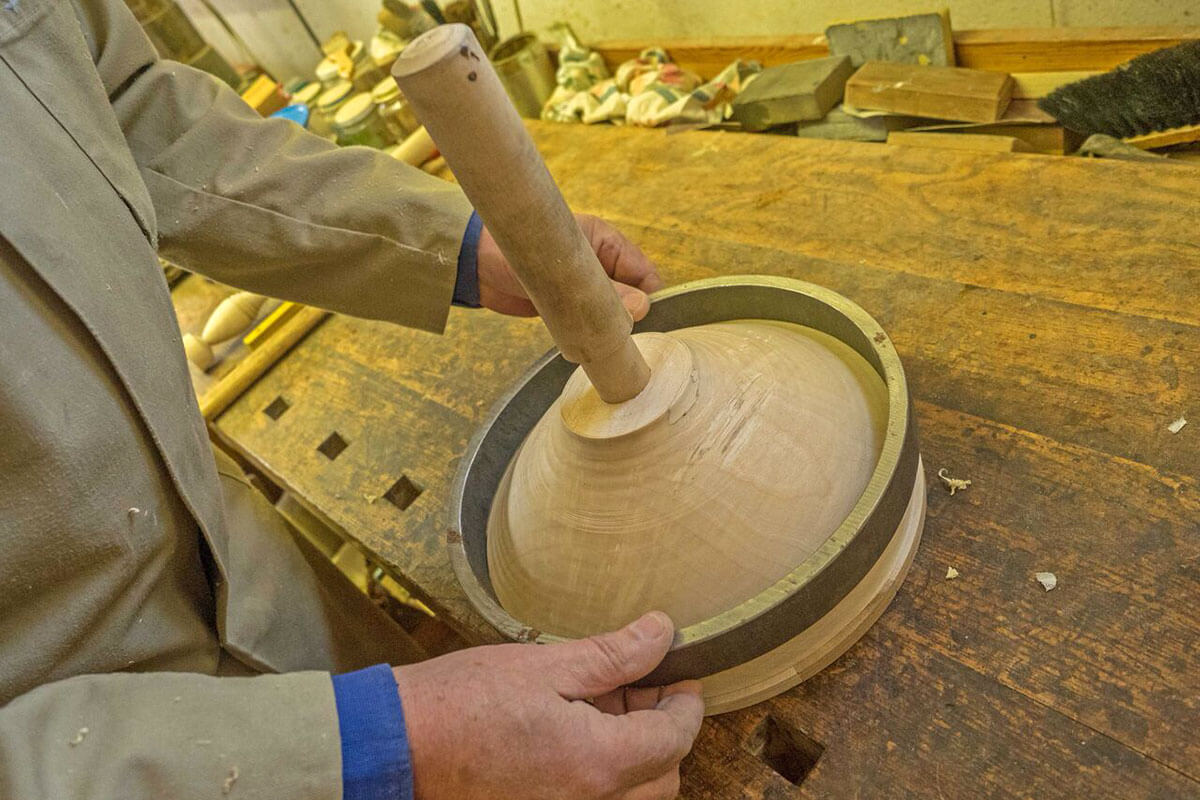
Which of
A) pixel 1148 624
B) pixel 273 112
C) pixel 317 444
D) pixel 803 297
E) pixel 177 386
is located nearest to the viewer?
pixel 1148 624

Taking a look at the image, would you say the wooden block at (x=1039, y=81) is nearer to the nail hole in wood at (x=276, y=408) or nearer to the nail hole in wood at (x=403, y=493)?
the nail hole in wood at (x=403, y=493)

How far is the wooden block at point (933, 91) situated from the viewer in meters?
1.54

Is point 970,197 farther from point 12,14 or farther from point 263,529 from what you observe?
point 12,14

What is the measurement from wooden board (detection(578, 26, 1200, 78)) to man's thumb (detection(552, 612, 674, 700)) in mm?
1487

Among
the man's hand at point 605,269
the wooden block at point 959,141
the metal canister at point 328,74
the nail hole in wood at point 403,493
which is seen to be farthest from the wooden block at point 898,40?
the metal canister at point 328,74

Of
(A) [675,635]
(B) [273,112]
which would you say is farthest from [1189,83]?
(B) [273,112]

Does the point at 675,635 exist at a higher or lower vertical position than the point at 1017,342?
higher

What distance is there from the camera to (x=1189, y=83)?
1.34 m

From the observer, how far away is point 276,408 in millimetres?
1582

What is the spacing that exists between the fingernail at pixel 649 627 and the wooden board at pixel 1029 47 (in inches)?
57.8

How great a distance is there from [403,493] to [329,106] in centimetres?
215

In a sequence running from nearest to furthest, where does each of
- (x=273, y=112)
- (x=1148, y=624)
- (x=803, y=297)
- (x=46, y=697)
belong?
1. (x=46, y=697)
2. (x=1148, y=624)
3. (x=803, y=297)
4. (x=273, y=112)

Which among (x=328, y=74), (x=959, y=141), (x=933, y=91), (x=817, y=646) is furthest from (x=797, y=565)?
(x=328, y=74)

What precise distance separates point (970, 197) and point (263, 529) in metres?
1.15
